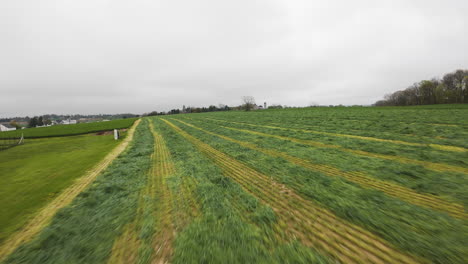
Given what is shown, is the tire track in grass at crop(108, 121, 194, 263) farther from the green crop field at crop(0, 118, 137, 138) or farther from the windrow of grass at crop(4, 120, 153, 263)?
the green crop field at crop(0, 118, 137, 138)

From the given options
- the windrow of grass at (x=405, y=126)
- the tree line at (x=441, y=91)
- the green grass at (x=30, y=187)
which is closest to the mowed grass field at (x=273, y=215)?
the green grass at (x=30, y=187)

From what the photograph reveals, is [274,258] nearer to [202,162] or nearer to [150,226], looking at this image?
[150,226]

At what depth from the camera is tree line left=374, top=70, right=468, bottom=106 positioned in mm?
47188

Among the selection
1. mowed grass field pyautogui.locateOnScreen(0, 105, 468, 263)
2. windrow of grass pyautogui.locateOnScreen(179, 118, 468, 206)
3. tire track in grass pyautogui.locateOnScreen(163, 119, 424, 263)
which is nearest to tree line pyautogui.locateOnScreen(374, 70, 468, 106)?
windrow of grass pyautogui.locateOnScreen(179, 118, 468, 206)

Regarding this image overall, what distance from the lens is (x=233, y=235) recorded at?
3117 mm

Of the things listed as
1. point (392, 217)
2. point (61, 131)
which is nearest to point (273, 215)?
point (392, 217)

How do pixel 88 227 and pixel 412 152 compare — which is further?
pixel 412 152

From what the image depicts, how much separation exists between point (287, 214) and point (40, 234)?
5650 millimetres

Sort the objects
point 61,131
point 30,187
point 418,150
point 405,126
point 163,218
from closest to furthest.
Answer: point 163,218
point 30,187
point 418,150
point 405,126
point 61,131

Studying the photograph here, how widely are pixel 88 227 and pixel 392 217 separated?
7.00 m

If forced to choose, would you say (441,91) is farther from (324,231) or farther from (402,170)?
(324,231)

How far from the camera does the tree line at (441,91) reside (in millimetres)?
47188

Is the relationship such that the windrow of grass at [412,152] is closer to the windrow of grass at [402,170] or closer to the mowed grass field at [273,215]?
the mowed grass field at [273,215]

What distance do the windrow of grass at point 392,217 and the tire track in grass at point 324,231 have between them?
0.73ft
